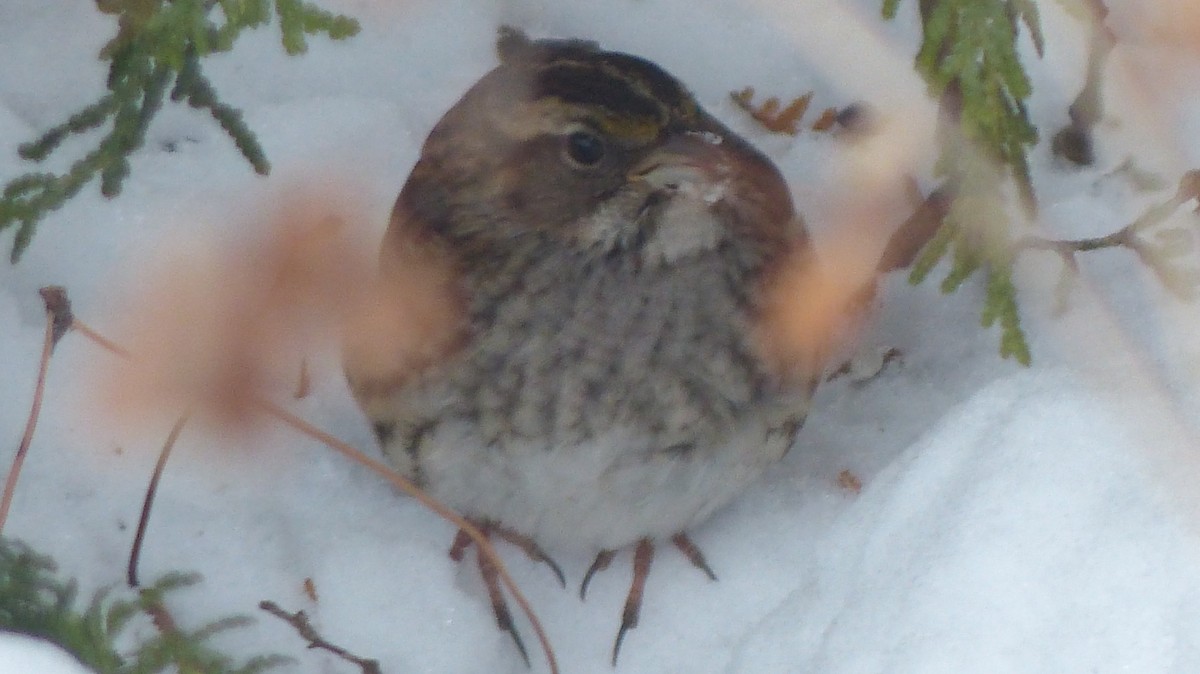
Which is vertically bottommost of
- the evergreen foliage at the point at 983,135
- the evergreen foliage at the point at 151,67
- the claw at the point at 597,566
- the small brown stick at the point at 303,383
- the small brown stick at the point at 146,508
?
the evergreen foliage at the point at 983,135

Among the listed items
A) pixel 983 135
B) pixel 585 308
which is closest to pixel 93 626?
pixel 585 308

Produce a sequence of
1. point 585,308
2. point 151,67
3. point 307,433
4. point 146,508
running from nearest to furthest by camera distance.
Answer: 1. point 585,308
2. point 151,67
3. point 146,508
4. point 307,433

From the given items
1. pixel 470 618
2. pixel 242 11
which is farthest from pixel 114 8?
pixel 470 618

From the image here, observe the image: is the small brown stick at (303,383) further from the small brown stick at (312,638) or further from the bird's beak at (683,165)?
the bird's beak at (683,165)

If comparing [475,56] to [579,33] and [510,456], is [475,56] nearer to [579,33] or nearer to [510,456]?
[579,33]

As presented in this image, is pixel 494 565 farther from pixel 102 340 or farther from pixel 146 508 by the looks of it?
pixel 102 340

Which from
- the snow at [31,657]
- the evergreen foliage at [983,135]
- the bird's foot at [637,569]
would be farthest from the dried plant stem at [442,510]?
the evergreen foliage at [983,135]
